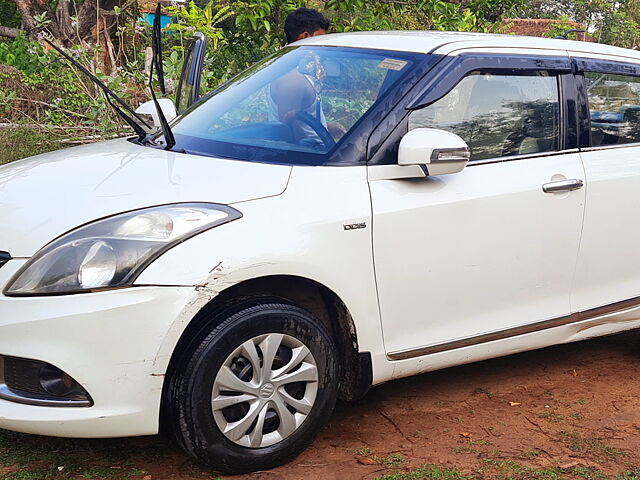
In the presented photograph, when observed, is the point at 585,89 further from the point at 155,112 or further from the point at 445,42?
the point at 155,112

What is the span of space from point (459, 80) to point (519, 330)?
1.13 m

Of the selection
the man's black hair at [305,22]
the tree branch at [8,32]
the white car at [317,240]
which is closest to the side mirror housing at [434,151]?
the white car at [317,240]

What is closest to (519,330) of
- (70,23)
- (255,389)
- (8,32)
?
(255,389)

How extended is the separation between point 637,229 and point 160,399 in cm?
244

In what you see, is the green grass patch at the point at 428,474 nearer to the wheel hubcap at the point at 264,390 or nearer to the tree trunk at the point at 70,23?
the wheel hubcap at the point at 264,390

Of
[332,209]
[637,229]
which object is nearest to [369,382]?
[332,209]

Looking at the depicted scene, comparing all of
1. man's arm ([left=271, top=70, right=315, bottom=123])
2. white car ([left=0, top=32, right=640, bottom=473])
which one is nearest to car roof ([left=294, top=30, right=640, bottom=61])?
white car ([left=0, top=32, right=640, bottom=473])

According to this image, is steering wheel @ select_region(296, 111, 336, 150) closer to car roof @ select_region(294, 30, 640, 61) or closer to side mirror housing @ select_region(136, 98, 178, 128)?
car roof @ select_region(294, 30, 640, 61)

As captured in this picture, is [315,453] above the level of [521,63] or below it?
below

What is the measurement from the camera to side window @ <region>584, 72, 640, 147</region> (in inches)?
166

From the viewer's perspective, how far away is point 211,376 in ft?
10.2

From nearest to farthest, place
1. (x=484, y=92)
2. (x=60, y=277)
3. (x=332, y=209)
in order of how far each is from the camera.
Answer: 1. (x=60, y=277)
2. (x=332, y=209)
3. (x=484, y=92)

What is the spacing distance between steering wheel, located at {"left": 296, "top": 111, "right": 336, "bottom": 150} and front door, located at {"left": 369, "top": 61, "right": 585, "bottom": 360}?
8.9 inches

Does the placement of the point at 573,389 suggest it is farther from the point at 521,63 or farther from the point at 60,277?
the point at 60,277
